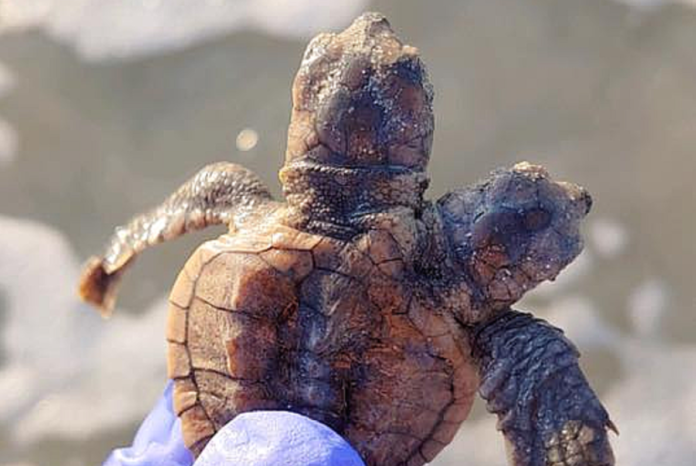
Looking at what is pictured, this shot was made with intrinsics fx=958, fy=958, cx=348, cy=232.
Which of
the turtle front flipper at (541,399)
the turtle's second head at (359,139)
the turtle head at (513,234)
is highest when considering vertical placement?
the turtle's second head at (359,139)

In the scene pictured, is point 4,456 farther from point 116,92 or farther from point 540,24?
point 540,24

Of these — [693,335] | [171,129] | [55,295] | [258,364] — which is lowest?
[258,364]

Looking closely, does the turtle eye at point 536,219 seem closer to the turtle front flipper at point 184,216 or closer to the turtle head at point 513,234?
the turtle head at point 513,234

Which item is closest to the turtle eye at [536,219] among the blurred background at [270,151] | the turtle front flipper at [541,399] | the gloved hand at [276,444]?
the turtle front flipper at [541,399]

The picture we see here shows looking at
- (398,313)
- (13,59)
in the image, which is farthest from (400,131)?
(13,59)

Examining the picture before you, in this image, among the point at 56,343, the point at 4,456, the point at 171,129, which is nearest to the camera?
the point at 4,456

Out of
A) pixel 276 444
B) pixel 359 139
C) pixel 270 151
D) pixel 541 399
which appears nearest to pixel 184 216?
pixel 359 139

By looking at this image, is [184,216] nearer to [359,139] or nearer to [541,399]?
[359,139]

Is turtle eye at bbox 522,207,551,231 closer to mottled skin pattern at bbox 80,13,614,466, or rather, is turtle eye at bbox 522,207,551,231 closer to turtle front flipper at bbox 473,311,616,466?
mottled skin pattern at bbox 80,13,614,466
